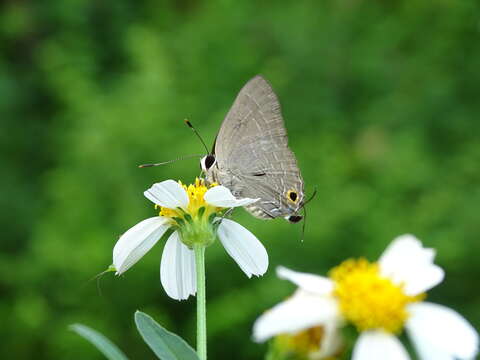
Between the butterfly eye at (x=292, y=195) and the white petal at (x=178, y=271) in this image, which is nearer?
the white petal at (x=178, y=271)

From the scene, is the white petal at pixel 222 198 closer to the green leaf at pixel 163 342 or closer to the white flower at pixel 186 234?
the white flower at pixel 186 234

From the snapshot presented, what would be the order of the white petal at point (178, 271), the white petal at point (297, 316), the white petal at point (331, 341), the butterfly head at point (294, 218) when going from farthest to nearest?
the butterfly head at point (294, 218), the white petal at point (178, 271), the white petal at point (331, 341), the white petal at point (297, 316)

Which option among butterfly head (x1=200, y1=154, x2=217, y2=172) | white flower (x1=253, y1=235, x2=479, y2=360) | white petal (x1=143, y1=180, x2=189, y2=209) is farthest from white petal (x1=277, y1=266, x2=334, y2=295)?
butterfly head (x1=200, y1=154, x2=217, y2=172)

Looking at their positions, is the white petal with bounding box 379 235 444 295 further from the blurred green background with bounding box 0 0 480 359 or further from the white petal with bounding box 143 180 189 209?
the blurred green background with bounding box 0 0 480 359

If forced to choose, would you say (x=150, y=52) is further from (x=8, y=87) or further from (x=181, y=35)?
(x=8, y=87)

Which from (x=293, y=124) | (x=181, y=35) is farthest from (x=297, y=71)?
(x=181, y=35)

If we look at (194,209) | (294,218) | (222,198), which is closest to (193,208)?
(194,209)

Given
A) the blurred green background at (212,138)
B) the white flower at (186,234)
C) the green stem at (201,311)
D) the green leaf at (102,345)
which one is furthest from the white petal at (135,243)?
the blurred green background at (212,138)
